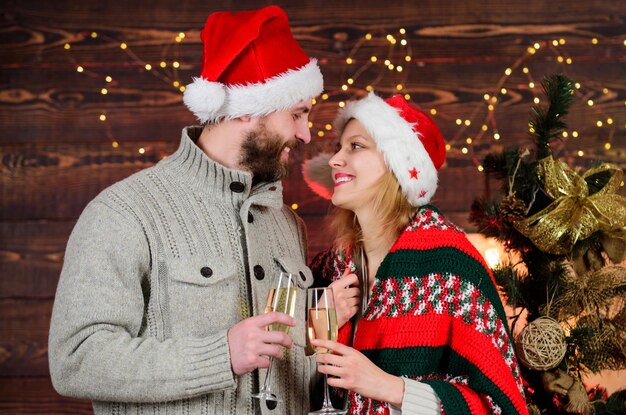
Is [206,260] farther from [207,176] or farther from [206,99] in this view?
[206,99]

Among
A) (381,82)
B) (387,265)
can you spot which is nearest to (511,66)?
(381,82)

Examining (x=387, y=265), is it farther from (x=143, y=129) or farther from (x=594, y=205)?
(x=143, y=129)

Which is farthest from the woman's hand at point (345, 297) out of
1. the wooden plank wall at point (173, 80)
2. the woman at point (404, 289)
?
the wooden plank wall at point (173, 80)

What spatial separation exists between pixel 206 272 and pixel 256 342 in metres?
0.28

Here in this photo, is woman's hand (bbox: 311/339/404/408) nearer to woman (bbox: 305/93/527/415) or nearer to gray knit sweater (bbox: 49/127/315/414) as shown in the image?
woman (bbox: 305/93/527/415)

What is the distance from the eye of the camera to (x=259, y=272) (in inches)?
73.4

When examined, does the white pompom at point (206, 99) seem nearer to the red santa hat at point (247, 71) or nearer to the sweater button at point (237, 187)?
the red santa hat at point (247, 71)

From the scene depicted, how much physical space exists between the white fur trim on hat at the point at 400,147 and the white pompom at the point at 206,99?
0.40 meters

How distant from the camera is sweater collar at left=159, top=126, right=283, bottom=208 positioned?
1909mm

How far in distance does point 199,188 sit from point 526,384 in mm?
1049

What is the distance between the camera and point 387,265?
201cm

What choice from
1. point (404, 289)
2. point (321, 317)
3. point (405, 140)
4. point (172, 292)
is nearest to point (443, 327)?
point (404, 289)

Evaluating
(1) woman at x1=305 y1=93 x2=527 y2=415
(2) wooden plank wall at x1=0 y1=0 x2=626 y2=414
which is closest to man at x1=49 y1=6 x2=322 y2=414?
(1) woman at x1=305 y1=93 x2=527 y2=415

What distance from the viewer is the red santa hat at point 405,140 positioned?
208cm
